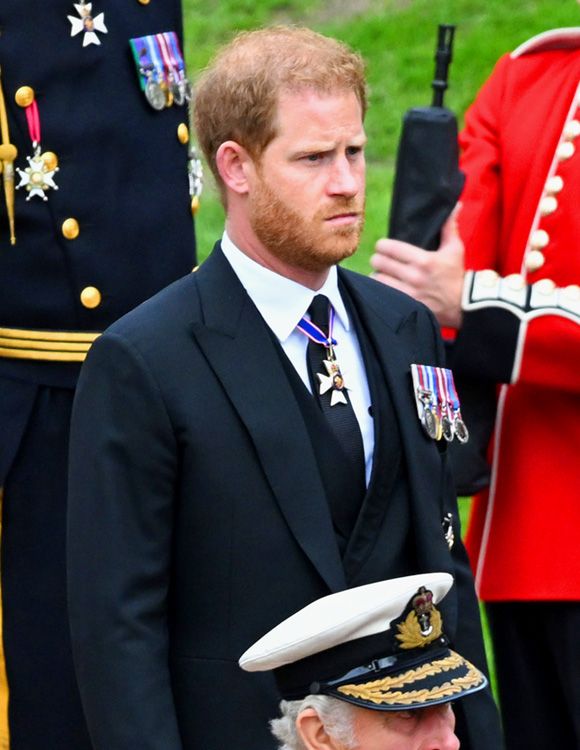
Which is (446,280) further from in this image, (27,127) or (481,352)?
(27,127)

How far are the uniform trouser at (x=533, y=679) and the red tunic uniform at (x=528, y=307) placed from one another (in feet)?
0.29

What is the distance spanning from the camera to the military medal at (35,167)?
168 inches

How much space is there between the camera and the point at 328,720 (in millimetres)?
3438

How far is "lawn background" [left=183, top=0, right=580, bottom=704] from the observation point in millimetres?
9914

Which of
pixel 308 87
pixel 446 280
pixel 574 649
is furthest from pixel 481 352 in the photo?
pixel 308 87

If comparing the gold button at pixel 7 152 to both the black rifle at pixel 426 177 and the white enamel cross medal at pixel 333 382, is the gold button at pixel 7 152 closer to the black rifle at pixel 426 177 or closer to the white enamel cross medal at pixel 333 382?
the white enamel cross medal at pixel 333 382

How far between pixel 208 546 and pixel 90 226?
2.69 feet

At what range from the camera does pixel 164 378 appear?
383 centimetres

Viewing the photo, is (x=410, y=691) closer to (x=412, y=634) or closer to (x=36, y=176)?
(x=412, y=634)

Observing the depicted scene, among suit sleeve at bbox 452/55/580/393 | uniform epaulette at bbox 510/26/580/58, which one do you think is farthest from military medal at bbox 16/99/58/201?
uniform epaulette at bbox 510/26/580/58

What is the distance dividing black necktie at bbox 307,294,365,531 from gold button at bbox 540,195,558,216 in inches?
35.4

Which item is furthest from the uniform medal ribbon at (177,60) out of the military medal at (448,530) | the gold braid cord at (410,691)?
the gold braid cord at (410,691)

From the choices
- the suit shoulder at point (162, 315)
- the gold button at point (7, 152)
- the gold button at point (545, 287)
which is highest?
the gold button at point (7, 152)

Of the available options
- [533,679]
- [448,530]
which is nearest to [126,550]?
[448,530]
